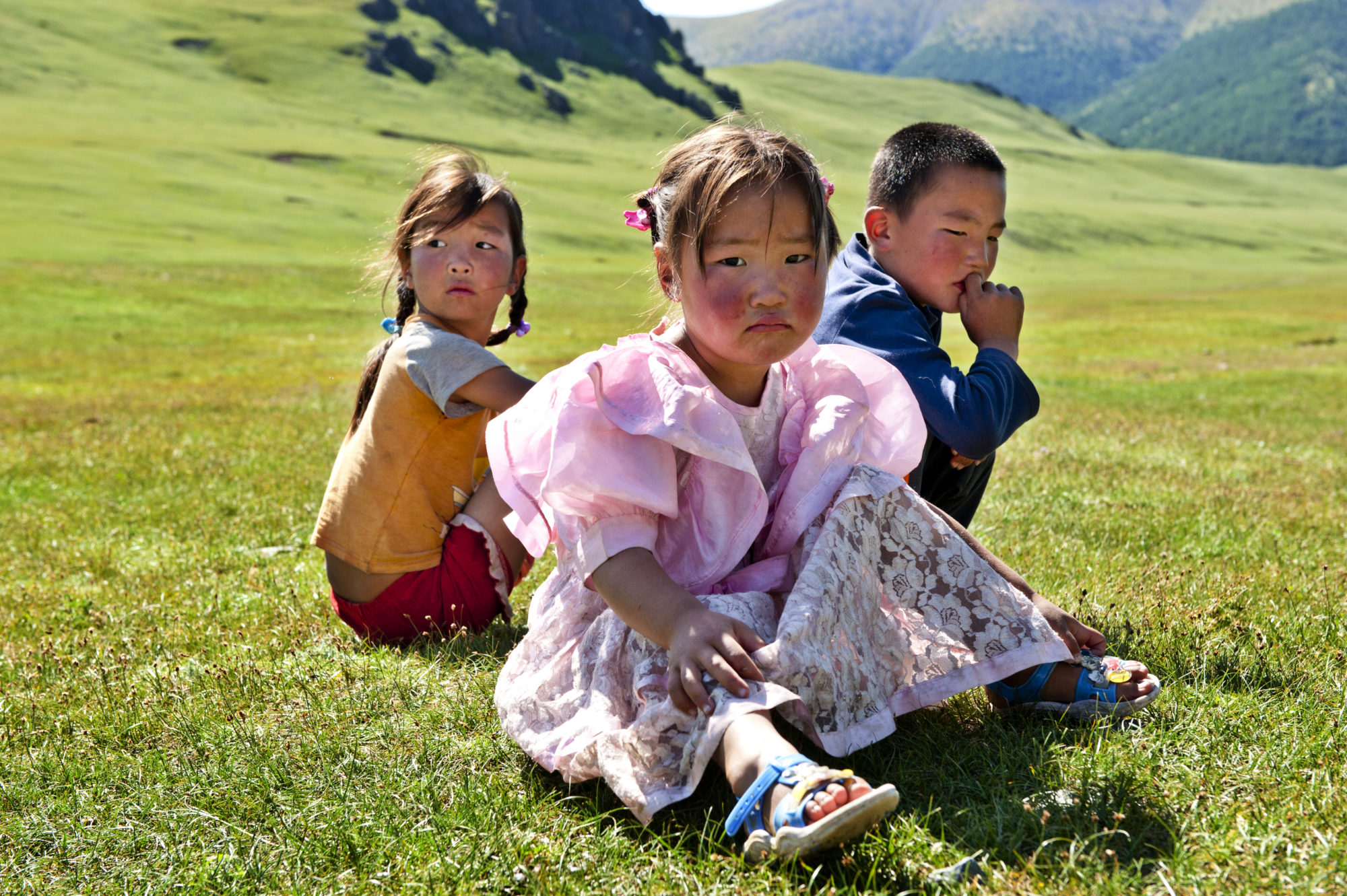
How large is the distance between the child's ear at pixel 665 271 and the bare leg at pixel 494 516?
158 centimetres

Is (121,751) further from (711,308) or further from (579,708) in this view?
(711,308)

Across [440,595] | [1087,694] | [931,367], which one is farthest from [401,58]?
[1087,694]

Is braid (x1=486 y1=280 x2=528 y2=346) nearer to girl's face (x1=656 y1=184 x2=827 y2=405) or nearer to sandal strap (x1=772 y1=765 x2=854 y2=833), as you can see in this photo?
girl's face (x1=656 y1=184 x2=827 y2=405)

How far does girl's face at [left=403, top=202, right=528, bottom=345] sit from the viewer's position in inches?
205

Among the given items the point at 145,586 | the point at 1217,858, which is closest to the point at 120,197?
the point at 145,586

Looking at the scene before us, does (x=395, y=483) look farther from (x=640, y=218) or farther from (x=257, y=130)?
(x=257, y=130)

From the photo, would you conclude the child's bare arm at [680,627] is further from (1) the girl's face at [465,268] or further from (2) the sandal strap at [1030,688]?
(1) the girl's face at [465,268]

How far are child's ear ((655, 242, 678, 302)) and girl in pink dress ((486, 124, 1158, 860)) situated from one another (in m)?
0.01

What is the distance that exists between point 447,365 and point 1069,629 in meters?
2.90

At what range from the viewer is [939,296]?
15.1 feet

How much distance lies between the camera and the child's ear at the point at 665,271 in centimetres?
366

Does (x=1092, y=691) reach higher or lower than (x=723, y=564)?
lower

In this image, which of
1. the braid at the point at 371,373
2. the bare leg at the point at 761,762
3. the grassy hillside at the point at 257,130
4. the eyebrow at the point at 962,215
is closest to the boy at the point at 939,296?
the eyebrow at the point at 962,215

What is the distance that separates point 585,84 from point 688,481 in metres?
190
